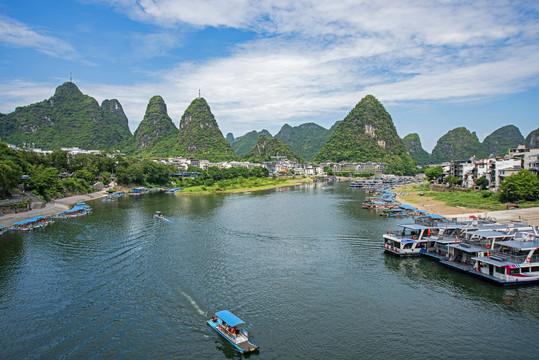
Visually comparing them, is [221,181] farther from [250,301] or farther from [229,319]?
[229,319]

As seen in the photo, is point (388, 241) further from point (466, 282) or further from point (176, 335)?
point (176, 335)

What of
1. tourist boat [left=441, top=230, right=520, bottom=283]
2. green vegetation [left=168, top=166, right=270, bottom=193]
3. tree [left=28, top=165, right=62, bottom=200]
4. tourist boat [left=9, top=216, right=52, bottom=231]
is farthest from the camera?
green vegetation [left=168, top=166, right=270, bottom=193]

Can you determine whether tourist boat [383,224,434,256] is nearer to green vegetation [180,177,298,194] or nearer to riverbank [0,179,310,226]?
riverbank [0,179,310,226]

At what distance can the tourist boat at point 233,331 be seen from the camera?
1304 centimetres

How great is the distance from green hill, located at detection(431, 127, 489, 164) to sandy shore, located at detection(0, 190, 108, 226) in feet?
564

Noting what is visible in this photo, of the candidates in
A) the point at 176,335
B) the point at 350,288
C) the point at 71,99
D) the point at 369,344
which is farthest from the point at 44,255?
the point at 71,99

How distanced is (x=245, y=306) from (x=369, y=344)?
238 inches

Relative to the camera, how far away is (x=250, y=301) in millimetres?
17125

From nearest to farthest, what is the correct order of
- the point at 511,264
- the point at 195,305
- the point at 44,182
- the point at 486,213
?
1. the point at 195,305
2. the point at 511,264
3. the point at 486,213
4. the point at 44,182

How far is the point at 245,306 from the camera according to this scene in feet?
54.3

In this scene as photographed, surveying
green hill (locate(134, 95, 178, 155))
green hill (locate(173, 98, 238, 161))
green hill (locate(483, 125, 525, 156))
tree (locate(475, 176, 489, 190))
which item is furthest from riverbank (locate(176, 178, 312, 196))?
green hill (locate(483, 125, 525, 156))

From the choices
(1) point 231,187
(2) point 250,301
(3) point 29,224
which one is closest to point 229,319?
(2) point 250,301

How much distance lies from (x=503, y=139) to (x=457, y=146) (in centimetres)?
2290

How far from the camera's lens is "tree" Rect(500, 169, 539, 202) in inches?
1523
